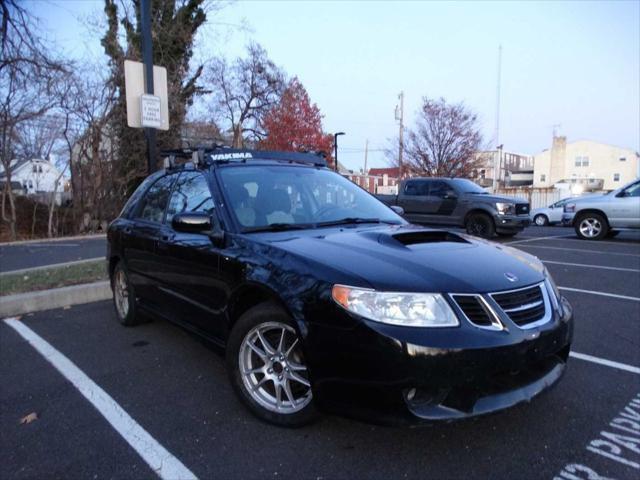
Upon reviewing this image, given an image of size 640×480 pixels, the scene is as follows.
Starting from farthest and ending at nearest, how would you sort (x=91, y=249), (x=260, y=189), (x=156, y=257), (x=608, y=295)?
(x=91, y=249) → (x=608, y=295) → (x=156, y=257) → (x=260, y=189)

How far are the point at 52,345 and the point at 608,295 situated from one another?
670 centimetres

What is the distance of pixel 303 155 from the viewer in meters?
4.38

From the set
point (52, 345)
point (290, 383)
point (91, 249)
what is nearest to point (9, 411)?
point (52, 345)

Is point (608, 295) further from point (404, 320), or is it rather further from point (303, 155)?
point (404, 320)

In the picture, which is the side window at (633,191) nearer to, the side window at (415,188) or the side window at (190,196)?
the side window at (415,188)

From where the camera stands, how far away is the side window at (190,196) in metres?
3.56

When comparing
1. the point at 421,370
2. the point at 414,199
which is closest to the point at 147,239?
the point at 421,370

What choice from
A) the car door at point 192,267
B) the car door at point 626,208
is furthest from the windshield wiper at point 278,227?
the car door at point 626,208

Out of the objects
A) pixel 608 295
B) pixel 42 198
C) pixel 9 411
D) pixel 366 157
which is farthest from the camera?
pixel 366 157

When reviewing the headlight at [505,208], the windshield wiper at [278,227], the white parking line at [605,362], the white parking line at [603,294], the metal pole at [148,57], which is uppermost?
the metal pole at [148,57]

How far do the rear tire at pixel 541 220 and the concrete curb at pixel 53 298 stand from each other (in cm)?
2313

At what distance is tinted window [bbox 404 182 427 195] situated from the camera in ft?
45.2

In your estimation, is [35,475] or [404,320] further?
[35,475]

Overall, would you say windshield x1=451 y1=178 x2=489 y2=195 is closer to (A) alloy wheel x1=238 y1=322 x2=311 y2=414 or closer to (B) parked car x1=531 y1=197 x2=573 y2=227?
(A) alloy wheel x1=238 y1=322 x2=311 y2=414
